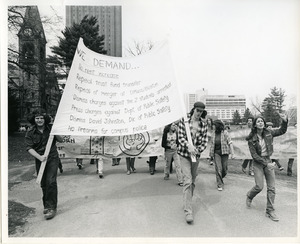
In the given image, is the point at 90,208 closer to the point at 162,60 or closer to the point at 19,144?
the point at 19,144

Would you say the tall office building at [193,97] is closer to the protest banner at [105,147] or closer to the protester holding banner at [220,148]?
the protester holding banner at [220,148]

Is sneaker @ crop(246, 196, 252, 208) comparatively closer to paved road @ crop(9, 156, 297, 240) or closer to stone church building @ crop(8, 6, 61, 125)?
paved road @ crop(9, 156, 297, 240)

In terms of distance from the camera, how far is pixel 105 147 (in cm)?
562

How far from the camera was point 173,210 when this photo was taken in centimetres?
393

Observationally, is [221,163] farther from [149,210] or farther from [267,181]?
[149,210]

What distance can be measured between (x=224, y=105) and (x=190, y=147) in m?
1.69

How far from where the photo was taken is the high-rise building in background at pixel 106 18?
423 centimetres

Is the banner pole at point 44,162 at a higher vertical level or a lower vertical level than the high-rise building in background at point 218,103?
lower

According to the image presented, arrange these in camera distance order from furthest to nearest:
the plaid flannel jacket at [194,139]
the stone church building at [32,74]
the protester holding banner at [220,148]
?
the protester holding banner at [220,148]
the stone church building at [32,74]
the plaid flannel jacket at [194,139]

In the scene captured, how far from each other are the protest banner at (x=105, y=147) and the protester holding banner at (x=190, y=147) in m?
2.01

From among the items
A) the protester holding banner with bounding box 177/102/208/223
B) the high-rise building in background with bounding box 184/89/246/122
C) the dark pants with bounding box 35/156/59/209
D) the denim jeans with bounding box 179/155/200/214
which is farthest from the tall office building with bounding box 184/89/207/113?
the dark pants with bounding box 35/156/59/209

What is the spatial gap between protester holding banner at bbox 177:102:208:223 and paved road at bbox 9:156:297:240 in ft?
1.20

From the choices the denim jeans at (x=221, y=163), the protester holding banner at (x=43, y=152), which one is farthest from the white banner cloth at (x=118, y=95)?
the denim jeans at (x=221, y=163)
